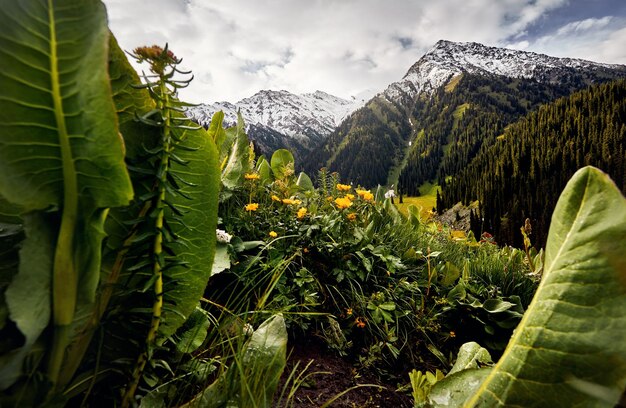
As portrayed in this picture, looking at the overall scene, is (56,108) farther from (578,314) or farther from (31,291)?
(578,314)

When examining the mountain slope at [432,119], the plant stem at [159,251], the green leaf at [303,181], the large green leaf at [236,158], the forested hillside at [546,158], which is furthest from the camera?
the mountain slope at [432,119]

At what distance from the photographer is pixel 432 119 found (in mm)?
141750

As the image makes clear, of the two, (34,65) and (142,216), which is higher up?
(34,65)

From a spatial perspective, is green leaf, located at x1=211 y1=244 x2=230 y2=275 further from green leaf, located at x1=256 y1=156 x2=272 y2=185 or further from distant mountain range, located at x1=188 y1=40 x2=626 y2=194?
distant mountain range, located at x1=188 y1=40 x2=626 y2=194

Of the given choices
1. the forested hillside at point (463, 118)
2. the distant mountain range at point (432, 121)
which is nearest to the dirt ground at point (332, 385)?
the distant mountain range at point (432, 121)

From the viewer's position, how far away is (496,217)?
131 feet

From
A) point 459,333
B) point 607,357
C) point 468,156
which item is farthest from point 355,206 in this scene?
point 468,156

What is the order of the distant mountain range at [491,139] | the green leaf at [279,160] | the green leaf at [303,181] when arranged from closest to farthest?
the green leaf at [279,160] → the green leaf at [303,181] → the distant mountain range at [491,139]

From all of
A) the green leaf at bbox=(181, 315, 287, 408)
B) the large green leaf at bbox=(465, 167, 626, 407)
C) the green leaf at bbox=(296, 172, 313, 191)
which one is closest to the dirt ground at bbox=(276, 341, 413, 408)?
the green leaf at bbox=(181, 315, 287, 408)

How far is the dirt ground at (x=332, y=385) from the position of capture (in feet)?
5.14

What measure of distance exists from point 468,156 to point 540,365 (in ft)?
374

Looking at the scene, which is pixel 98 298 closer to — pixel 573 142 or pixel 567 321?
pixel 567 321

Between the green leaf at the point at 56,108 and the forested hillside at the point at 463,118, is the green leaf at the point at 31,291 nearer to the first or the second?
the green leaf at the point at 56,108

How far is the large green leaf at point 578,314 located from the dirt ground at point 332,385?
38.0 inches
